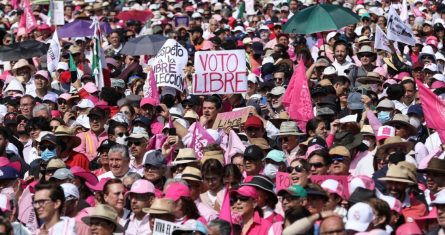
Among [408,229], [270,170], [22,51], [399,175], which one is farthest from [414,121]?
[22,51]

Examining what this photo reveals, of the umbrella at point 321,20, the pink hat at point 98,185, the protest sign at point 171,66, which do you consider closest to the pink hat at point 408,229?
the pink hat at point 98,185

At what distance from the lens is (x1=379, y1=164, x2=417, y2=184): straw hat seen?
11.4 m

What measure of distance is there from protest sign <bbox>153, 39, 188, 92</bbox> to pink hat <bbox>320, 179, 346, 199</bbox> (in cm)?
664

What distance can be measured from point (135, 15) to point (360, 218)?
18.4 metres

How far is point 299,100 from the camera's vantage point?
52.1 feet

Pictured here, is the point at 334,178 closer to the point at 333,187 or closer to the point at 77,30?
the point at 333,187

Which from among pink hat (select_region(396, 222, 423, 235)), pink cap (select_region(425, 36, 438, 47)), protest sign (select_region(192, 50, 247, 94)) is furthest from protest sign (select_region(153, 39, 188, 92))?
pink hat (select_region(396, 222, 423, 235))

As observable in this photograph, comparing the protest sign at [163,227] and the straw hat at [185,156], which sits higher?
the straw hat at [185,156]

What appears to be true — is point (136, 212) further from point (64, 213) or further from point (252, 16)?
point (252, 16)

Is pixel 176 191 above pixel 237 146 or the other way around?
above

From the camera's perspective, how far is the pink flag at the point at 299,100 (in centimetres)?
1570

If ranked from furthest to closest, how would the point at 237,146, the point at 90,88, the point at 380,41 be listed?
the point at 380,41 → the point at 90,88 → the point at 237,146

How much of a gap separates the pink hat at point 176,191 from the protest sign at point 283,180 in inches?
37.1

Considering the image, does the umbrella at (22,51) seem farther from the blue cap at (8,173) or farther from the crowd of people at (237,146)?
the blue cap at (8,173)
